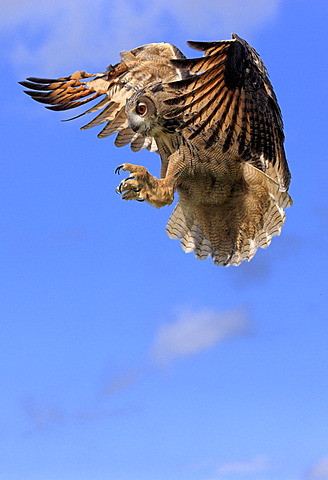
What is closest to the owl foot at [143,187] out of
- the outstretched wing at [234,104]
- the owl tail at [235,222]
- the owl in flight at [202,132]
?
the owl in flight at [202,132]

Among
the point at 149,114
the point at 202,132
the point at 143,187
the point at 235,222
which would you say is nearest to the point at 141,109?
the point at 149,114

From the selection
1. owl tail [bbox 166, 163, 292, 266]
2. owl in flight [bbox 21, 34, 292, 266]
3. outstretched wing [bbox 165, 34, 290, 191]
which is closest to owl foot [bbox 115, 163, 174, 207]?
owl in flight [bbox 21, 34, 292, 266]

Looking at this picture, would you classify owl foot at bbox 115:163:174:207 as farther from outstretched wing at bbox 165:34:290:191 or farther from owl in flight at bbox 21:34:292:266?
outstretched wing at bbox 165:34:290:191

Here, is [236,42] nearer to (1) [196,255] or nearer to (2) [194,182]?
(2) [194,182]

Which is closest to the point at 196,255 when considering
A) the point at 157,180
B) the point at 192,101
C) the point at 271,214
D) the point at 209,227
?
the point at 209,227

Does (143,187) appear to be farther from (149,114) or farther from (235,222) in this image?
(235,222)

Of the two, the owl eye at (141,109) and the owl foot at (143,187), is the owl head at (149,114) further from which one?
the owl foot at (143,187)
